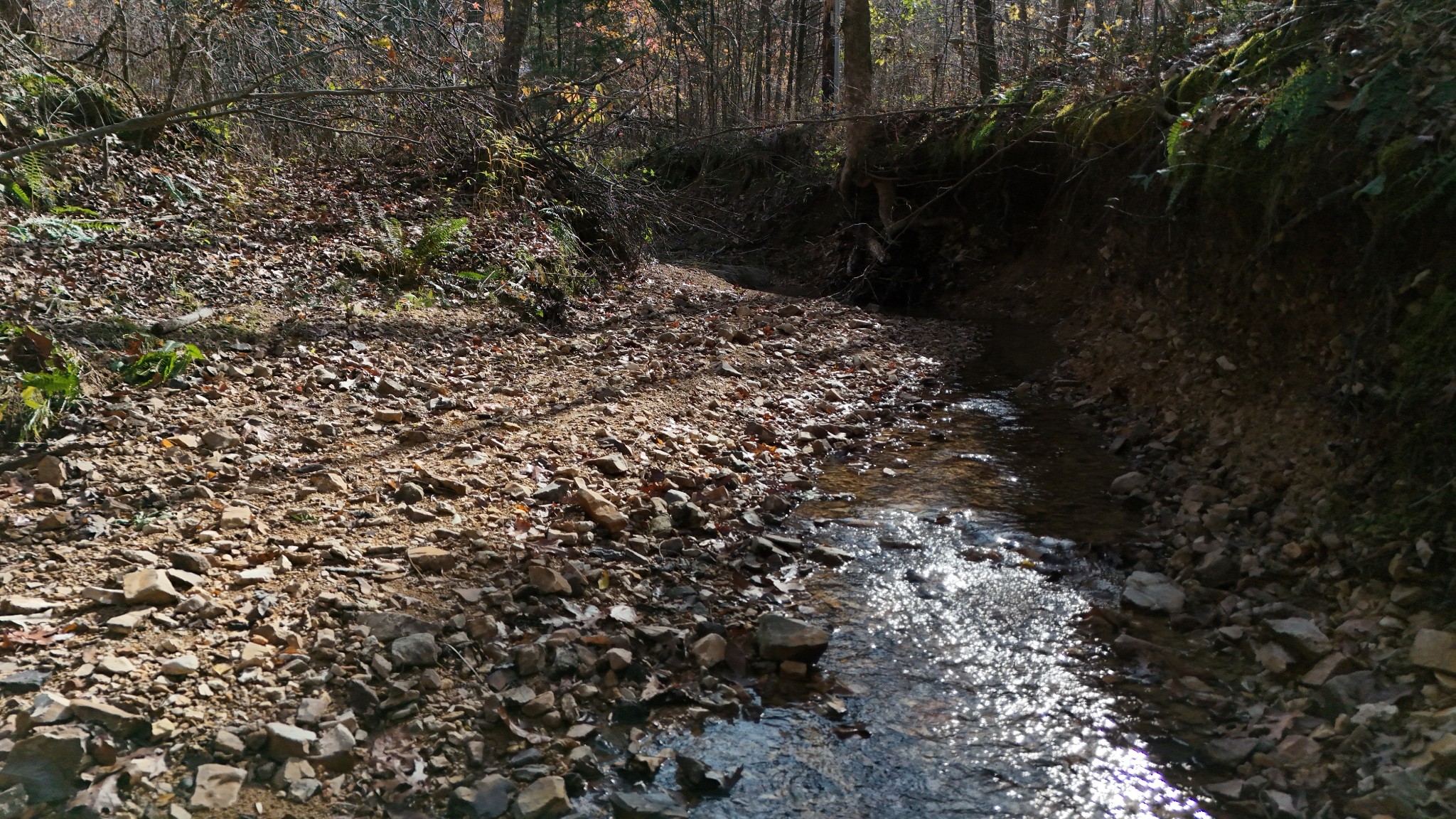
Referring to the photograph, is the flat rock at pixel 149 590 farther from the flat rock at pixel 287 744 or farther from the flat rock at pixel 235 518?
the flat rock at pixel 287 744

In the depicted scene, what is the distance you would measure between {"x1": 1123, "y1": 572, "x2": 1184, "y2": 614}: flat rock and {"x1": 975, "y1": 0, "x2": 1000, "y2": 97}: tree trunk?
822 centimetres

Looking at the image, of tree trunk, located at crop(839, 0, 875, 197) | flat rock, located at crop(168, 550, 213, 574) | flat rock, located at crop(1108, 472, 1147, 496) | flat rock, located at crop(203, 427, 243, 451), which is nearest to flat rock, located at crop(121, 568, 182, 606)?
flat rock, located at crop(168, 550, 213, 574)

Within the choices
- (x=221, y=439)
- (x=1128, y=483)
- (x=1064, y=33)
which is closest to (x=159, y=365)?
(x=221, y=439)

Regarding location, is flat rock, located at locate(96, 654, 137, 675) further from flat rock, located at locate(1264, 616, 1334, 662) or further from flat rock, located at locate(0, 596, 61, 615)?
flat rock, located at locate(1264, 616, 1334, 662)

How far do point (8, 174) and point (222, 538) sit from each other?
14.0ft

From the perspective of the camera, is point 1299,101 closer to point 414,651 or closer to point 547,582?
point 547,582

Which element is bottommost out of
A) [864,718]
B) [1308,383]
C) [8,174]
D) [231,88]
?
[864,718]

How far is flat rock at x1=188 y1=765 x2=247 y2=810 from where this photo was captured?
A: 236 centimetres

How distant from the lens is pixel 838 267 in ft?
41.2

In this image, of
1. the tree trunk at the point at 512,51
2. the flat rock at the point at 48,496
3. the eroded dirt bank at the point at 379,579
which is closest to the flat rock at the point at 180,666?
the eroded dirt bank at the point at 379,579

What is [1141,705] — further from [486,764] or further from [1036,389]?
[1036,389]

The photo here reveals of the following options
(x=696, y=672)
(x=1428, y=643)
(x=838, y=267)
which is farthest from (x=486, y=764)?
(x=838, y=267)

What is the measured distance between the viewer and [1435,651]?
2.98 meters

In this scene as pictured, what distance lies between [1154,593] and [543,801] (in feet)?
9.32
